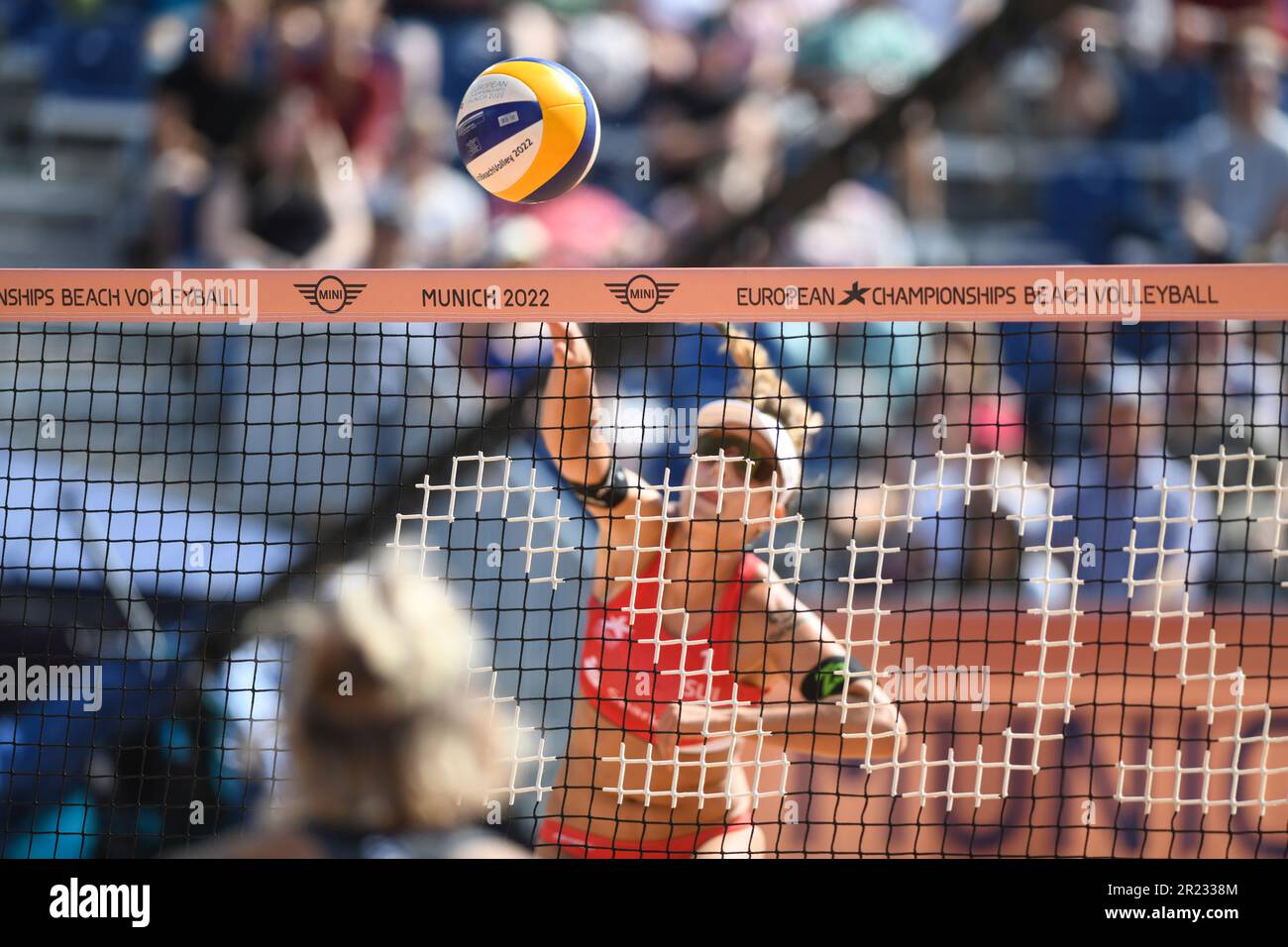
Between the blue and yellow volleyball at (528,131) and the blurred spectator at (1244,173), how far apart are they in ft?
14.5

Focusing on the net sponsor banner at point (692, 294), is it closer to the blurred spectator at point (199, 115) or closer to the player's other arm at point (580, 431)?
the player's other arm at point (580, 431)

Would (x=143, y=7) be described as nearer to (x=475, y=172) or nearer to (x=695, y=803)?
(x=475, y=172)

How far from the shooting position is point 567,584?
607 centimetres

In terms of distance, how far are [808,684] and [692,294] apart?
3.96ft

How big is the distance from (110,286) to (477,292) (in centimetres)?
110

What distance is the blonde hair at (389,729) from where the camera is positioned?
2787 millimetres

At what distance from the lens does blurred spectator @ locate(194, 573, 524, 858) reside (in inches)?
110

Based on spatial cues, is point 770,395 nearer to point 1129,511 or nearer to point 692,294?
point 692,294

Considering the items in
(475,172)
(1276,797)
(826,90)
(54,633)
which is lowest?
(1276,797)

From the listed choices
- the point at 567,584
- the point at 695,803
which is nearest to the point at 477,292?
the point at 695,803

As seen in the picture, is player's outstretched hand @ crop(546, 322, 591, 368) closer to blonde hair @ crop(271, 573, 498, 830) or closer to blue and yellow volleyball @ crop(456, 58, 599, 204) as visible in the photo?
→ blue and yellow volleyball @ crop(456, 58, 599, 204)

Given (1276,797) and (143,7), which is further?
(143,7)
